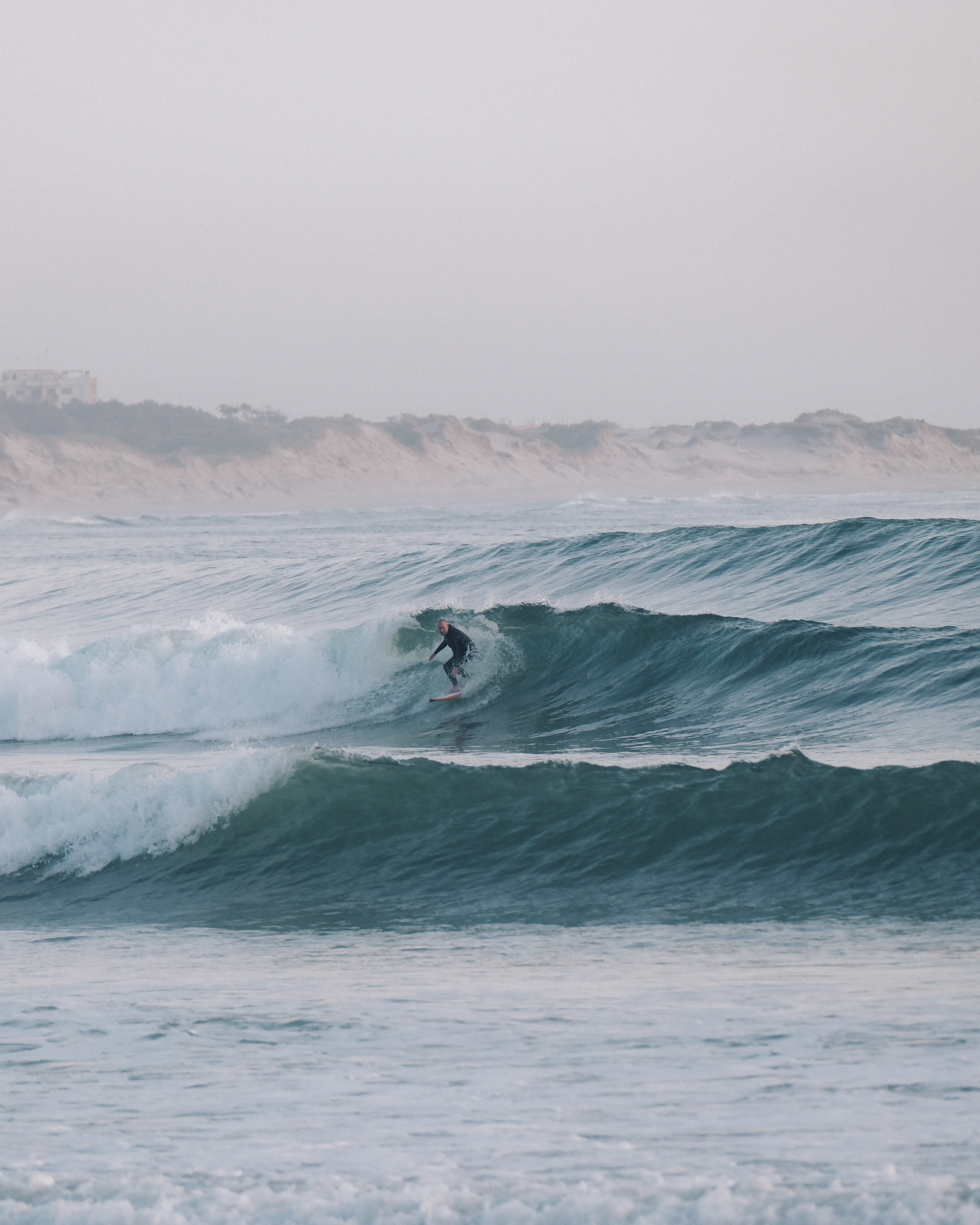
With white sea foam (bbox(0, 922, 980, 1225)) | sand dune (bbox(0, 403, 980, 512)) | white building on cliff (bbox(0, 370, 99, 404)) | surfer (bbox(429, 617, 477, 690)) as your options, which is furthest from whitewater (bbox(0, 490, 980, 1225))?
white building on cliff (bbox(0, 370, 99, 404))

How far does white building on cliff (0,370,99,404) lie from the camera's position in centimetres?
13838

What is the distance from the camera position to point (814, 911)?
7.03 metres

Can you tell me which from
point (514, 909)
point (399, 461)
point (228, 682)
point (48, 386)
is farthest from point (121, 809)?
point (48, 386)

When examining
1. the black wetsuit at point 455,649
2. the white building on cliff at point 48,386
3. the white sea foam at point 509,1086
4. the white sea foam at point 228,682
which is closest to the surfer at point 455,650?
the black wetsuit at point 455,649

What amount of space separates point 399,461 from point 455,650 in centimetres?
9518

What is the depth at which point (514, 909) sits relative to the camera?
297 inches

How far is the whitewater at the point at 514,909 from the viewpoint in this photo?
3.83 metres

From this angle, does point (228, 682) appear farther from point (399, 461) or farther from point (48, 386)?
point (48, 386)

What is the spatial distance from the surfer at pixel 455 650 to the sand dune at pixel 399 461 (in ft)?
232

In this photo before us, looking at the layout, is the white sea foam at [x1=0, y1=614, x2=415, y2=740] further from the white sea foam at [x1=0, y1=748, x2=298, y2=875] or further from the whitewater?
the white sea foam at [x1=0, y1=748, x2=298, y2=875]

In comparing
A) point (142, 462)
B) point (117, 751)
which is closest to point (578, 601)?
point (117, 751)

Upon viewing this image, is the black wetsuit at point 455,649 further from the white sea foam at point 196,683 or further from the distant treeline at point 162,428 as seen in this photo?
the distant treeline at point 162,428

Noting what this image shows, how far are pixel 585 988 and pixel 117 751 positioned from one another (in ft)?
30.3

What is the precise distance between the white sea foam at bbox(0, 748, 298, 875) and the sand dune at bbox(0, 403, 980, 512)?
249 feet
